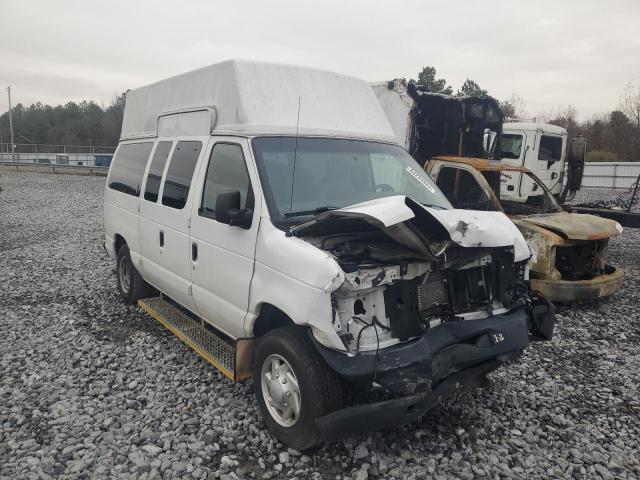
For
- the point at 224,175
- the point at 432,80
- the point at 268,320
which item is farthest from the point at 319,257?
the point at 432,80

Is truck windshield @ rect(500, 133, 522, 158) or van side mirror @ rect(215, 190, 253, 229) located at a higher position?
truck windshield @ rect(500, 133, 522, 158)

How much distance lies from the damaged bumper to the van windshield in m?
1.24

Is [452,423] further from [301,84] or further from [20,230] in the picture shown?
[20,230]

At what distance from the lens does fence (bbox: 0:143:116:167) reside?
44906 millimetres

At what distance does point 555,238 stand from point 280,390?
4.36 meters

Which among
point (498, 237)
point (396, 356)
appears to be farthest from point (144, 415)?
point (498, 237)

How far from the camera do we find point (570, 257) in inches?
267

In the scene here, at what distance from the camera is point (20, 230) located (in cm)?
1249

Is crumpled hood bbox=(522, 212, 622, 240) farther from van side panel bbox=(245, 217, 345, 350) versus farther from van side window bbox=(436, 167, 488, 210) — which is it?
van side panel bbox=(245, 217, 345, 350)

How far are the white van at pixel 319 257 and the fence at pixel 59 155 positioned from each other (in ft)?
138

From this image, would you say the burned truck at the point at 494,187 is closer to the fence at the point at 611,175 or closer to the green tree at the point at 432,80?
the fence at the point at 611,175

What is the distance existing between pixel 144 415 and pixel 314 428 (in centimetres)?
154

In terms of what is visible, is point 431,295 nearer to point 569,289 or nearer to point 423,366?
point 423,366

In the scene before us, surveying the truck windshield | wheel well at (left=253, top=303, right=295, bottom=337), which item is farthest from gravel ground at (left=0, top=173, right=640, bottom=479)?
the truck windshield
